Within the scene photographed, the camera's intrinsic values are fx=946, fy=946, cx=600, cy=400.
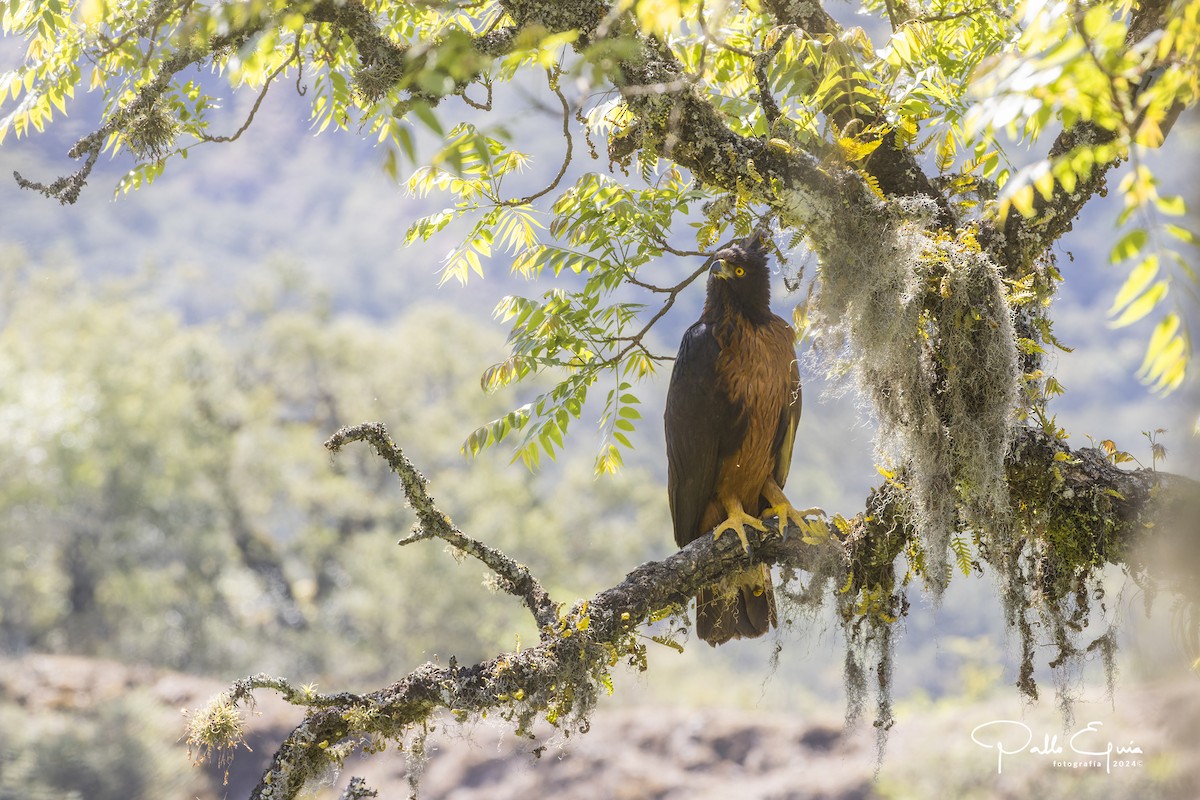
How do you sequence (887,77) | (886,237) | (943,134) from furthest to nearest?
(887,77) < (943,134) < (886,237)

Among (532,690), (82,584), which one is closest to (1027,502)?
(532,690)

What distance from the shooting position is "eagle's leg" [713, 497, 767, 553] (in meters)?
3.74

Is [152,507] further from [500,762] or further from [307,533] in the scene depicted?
[500,762]

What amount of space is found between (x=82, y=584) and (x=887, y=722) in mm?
25577

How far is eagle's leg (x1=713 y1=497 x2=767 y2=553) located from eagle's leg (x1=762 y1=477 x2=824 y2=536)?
9 cm

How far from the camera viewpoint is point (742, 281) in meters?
4.42

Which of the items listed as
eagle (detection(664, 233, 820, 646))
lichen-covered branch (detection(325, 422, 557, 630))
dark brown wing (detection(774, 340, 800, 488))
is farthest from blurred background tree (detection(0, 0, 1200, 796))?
lichen-covered branch (detection(325, 422, 557, 630))

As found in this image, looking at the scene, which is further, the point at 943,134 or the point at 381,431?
the point at 943,134

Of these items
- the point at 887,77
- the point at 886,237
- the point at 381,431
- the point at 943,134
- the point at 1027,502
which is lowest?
the point at 1027,502

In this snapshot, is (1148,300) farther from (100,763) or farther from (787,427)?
(100,763)

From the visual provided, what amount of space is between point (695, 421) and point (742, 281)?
691 mm

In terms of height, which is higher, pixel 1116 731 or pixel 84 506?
pixel 84 506

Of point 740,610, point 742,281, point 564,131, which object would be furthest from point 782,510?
point 564,131

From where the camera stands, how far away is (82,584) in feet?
80.2
